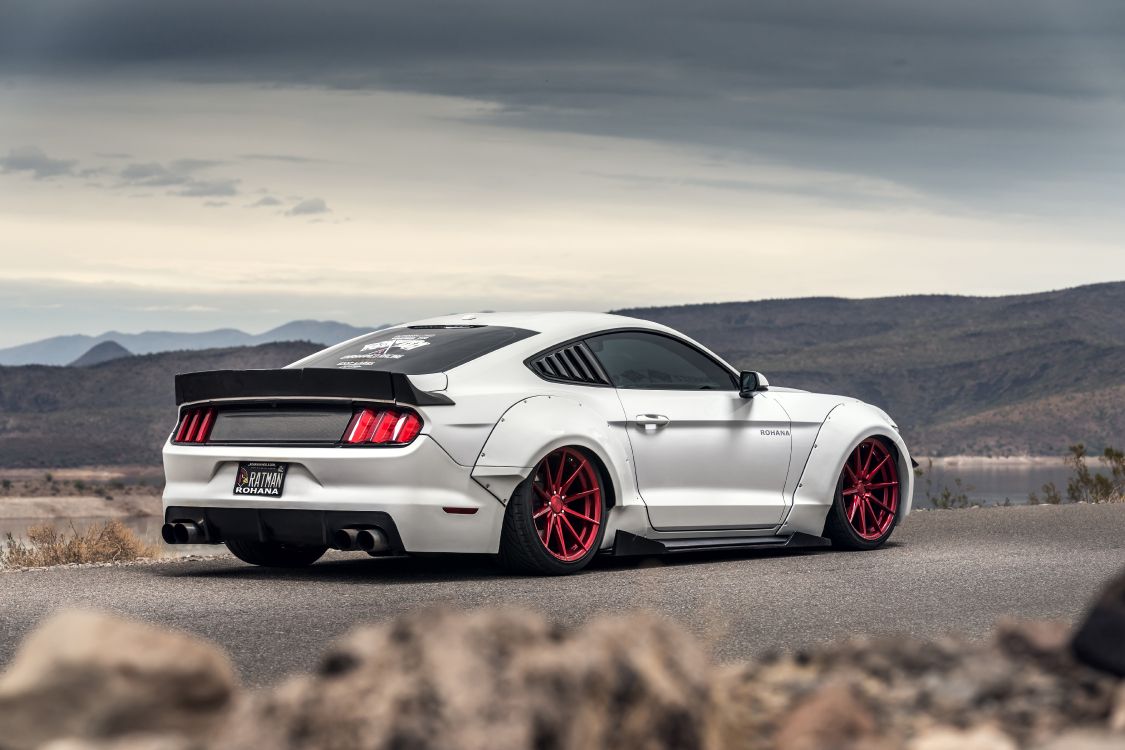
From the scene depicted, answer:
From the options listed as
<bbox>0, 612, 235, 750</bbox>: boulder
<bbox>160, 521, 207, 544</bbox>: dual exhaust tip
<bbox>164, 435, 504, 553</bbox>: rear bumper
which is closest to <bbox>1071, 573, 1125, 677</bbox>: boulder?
<bbox>0, 612, 235, 750</bbox>: boulder

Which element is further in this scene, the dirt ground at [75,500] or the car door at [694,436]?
the dirt ground at [75,500]

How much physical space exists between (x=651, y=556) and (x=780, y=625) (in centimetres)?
338

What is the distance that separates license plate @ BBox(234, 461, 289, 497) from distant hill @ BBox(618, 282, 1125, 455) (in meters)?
82.0

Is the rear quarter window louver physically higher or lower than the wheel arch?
higher

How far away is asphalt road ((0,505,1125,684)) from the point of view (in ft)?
24.9

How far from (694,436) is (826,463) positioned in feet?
4.14

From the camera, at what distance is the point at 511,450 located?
917 centimetres

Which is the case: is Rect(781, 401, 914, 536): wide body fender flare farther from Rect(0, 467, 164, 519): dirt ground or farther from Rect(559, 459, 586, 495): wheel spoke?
Rect(0, 467, 164, 519): dirt ground

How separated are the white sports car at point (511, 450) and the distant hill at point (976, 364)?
80.4 metres

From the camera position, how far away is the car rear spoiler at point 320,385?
8969mm

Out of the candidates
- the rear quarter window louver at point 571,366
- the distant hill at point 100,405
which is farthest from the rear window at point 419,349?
the distant hill at point 100,405

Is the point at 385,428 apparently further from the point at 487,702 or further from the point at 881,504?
the point at 487,702

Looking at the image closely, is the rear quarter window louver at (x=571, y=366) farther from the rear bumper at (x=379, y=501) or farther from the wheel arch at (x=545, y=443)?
the rear bumper at (x=379, y=501)

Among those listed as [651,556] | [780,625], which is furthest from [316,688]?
[651,556]
